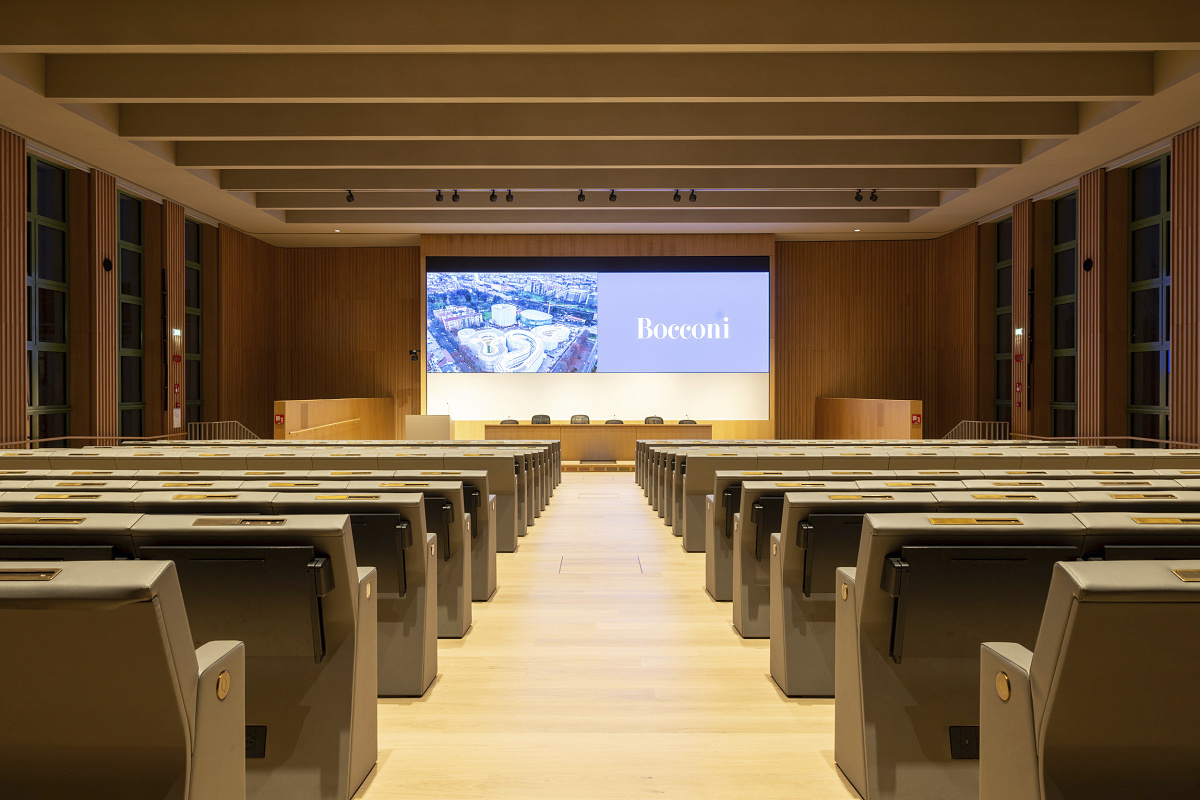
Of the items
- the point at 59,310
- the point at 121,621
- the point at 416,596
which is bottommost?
the point at 416,596

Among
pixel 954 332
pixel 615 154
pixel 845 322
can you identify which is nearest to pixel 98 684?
pixel 615 154

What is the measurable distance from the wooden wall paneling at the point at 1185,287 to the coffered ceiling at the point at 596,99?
0.42 m

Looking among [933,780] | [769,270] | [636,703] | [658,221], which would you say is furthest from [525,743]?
[769,270]

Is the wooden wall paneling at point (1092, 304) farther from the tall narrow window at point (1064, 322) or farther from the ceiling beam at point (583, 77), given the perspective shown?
the ceiling beam at point (583, 77)

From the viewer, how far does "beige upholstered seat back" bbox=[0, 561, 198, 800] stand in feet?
3.72

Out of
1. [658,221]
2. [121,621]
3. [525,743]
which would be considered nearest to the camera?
[121,621]

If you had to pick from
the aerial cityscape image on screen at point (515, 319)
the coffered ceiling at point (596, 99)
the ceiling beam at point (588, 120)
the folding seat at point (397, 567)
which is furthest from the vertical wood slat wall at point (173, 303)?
the folding seat at point (397, 567)

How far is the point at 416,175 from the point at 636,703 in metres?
10.1

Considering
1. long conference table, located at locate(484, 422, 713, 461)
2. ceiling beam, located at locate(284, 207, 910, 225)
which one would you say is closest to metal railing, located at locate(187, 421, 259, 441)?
ceiling beam, located at locate(284, 207, 910, 225)

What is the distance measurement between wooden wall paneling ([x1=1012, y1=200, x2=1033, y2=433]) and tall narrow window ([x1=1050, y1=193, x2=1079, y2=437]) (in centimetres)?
38

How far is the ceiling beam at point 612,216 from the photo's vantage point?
1355 cm

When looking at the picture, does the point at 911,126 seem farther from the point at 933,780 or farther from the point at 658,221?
the point at 933,780

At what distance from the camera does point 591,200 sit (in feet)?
40.7

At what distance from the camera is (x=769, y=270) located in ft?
49.8
